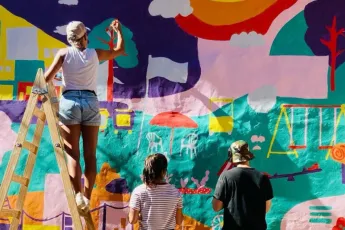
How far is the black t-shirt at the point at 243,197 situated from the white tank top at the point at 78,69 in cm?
132

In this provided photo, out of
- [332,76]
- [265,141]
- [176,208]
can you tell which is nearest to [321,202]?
[265,141]

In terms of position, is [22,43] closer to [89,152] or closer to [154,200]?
[89,152]

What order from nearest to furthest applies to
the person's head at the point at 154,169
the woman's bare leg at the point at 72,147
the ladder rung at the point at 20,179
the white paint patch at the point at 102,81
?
1. the person's head at the point at 154,169
2. the ladder rung at the point at 20,179
3. the woman's bare leg at the point at 72,147
4. the white paint patch at the point at 102,81

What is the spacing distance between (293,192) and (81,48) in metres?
2.26

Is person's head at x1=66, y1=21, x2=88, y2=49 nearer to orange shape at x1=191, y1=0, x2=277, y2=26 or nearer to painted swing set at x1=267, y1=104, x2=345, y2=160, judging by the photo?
orange shape at x1=191, y1=0, x2=277, y2=26

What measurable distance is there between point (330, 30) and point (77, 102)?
7.70 feet

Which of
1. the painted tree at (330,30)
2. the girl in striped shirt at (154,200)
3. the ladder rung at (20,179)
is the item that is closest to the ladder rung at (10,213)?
the ladder rung at (20,179)

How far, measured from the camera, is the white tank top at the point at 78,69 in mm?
4680

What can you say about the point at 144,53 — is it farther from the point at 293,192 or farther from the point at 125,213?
the point at 293,192

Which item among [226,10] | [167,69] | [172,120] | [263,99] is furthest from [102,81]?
[263,99]

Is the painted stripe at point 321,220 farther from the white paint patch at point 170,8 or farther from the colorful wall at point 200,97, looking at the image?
the white paint patch at point 170,8

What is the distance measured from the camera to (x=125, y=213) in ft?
18.3

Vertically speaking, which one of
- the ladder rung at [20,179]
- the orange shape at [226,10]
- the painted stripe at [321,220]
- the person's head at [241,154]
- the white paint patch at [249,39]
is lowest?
the painted stripe at [321,220]

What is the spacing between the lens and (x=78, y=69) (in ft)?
15.4
